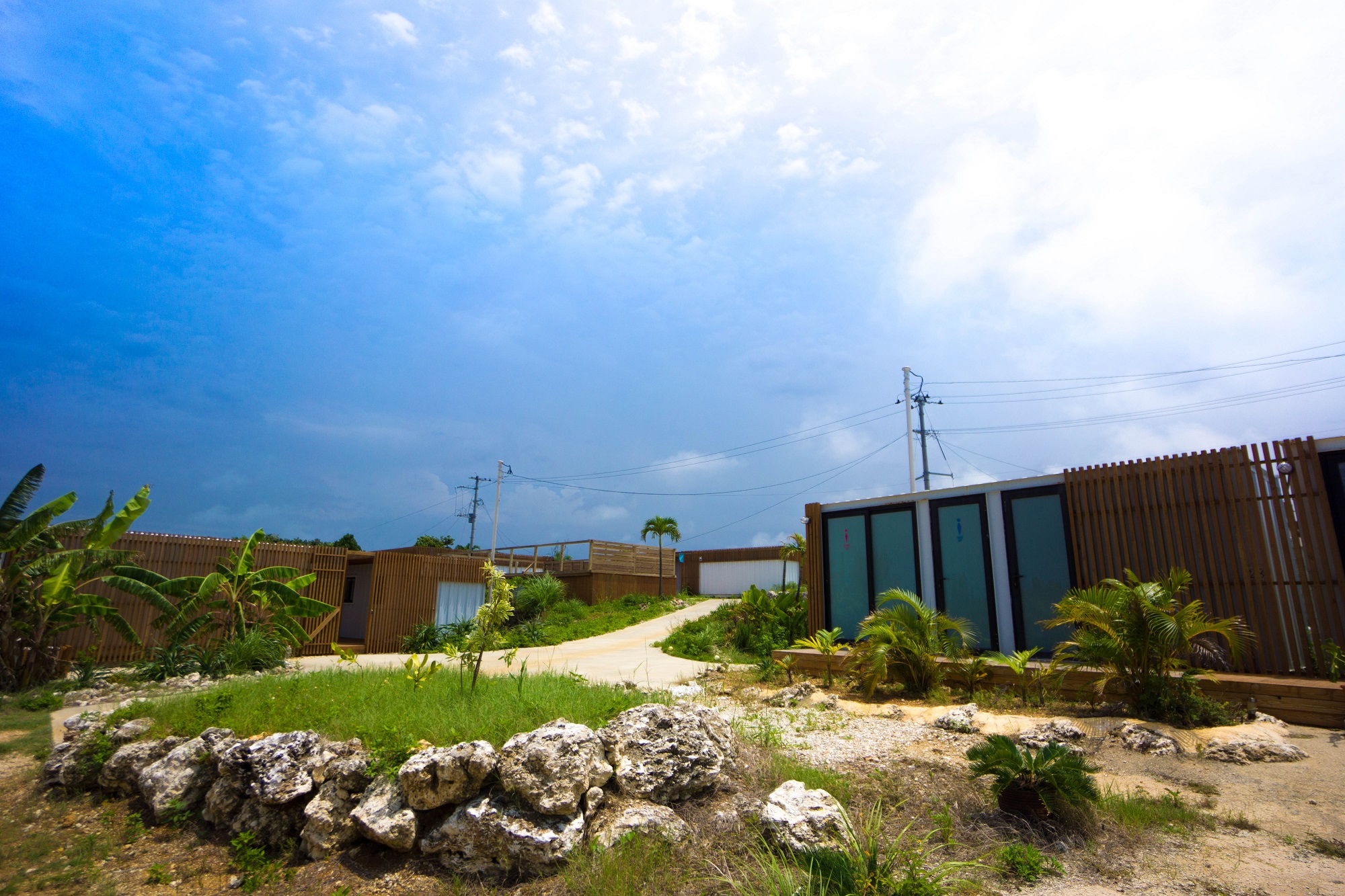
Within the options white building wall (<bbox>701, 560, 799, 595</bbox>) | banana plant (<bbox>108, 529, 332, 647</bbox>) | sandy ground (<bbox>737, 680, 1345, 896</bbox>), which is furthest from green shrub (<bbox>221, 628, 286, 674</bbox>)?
white building wall (<bbox>701, 560, 799, 595</bbox>)

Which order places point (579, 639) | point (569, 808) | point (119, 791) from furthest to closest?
point (579, 639) < point (119, 791) < point (569, 808)

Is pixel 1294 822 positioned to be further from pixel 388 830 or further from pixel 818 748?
pixel 388 830

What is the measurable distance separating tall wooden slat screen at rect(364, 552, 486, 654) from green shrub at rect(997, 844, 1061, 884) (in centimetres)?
1497

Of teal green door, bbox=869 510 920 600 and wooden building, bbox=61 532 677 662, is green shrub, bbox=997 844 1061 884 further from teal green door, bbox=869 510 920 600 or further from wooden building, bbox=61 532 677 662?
wooden building, bbox=61 532 677 662

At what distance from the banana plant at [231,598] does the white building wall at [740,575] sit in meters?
19.5

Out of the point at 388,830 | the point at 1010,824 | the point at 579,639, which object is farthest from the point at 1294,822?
the point at 579,639

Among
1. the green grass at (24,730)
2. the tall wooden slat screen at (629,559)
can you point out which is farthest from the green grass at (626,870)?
the tall wooden slat screen at (629,559)

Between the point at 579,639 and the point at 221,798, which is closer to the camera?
the point at 221,798

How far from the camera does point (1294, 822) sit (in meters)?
4.58

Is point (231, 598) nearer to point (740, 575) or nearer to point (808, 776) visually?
point (808, 776)

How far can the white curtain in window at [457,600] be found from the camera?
19.3 meters

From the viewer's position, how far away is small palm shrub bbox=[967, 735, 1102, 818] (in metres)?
4.45

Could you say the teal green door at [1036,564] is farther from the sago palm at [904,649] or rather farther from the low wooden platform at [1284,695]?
the low wooden platform at [1284,695]

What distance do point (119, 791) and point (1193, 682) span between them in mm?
10524
